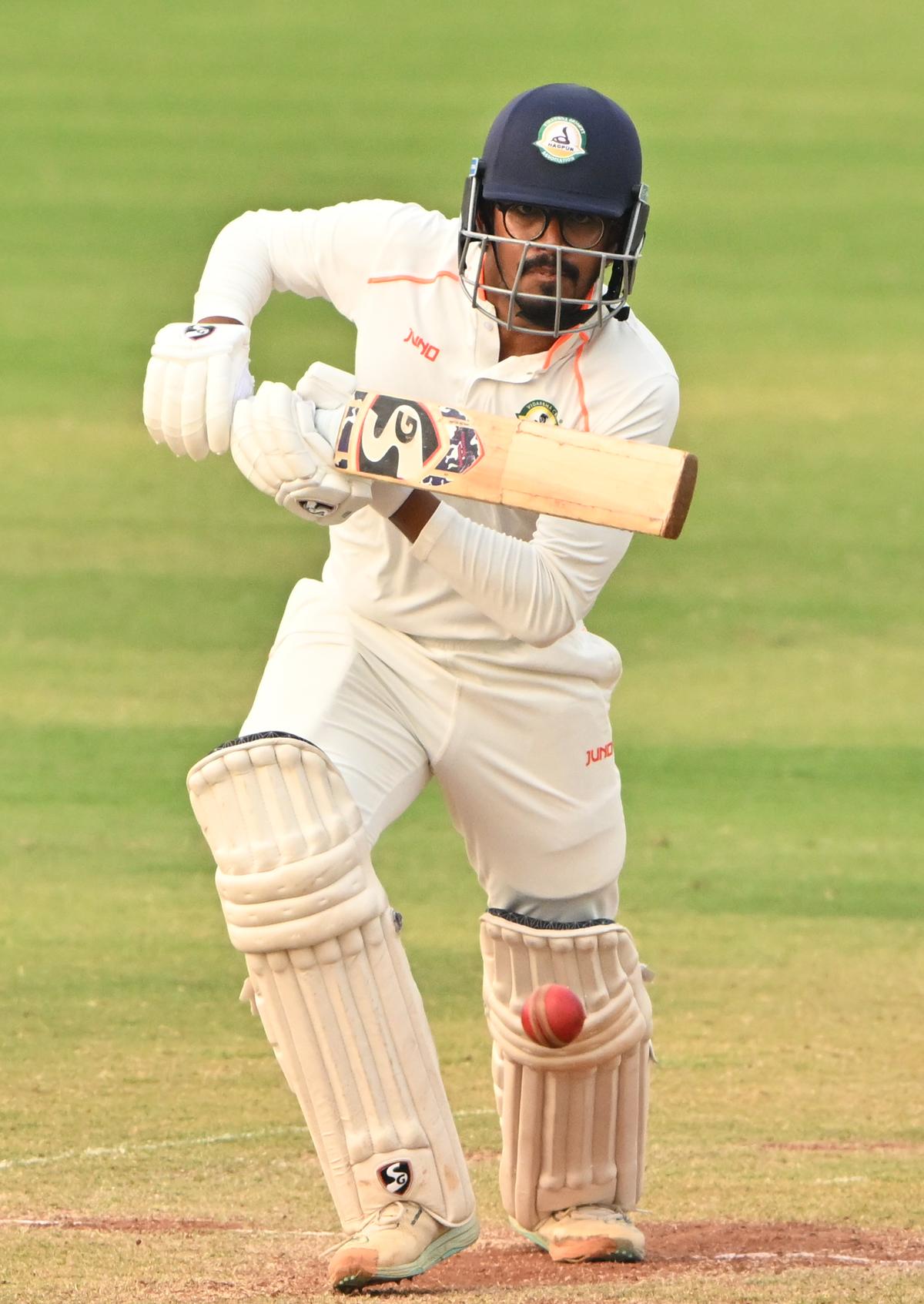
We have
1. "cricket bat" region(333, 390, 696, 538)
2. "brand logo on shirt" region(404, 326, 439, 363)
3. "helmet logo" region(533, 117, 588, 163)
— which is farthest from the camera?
"brand logo on shirt" region(404, 326, 439, 363)

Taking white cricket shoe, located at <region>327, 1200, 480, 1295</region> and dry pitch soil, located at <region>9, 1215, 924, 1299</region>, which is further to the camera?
dry pitch soil, located at <region>9, 1215, 924, 1299</region>

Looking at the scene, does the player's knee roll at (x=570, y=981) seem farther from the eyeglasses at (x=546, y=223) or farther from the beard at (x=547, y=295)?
the eyeglasses at (x=546, y=223)

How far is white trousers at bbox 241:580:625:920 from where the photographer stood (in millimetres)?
3428

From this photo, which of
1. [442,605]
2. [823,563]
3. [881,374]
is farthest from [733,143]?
[442,605]

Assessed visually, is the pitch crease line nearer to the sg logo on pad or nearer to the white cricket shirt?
the sg logo on pad

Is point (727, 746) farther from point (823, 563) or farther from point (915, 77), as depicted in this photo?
point (915, 77)

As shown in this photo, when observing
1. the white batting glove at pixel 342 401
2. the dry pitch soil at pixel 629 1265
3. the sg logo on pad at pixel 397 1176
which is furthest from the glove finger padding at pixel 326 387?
the dry pitch soil at pixel 629 1265

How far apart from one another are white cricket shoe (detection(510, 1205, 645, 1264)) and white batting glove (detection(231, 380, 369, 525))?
1196 mm

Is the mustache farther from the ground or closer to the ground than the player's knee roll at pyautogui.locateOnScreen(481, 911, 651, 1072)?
farther from the ground

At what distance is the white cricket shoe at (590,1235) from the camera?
359 cm

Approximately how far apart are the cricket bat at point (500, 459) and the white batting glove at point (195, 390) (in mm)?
181

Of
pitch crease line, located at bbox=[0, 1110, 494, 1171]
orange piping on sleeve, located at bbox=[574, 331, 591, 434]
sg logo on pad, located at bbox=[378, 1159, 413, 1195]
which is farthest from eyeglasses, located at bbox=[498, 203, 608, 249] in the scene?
pitch crease line, located at bbox=[0, 1110, 494, 1171]

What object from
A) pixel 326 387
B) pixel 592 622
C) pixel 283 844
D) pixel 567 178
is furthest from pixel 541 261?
pixel 592 622

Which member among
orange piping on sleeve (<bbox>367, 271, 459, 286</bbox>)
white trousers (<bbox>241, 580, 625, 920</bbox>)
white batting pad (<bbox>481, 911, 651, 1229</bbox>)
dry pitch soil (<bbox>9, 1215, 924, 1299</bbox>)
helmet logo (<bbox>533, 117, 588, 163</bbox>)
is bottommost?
dry pitch soil (<bbox>9, 1215, 924, 1299</bbox>)
